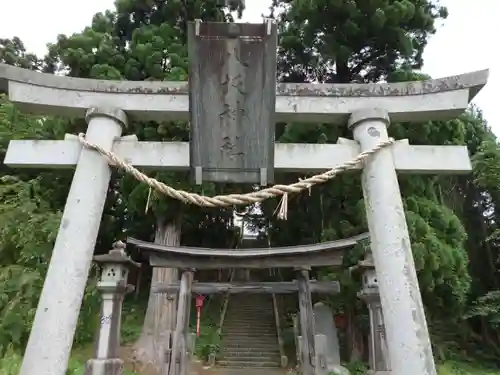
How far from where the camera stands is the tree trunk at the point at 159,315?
10148mm

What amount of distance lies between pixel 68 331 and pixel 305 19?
10.6 m

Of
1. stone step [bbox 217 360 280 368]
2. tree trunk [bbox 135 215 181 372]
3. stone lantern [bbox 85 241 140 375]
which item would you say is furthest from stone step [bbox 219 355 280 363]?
stone lantern [bbox 85 241 140 375]

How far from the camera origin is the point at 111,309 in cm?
695

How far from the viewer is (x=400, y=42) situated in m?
11.1

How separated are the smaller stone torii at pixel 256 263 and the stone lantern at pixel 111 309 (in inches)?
19.9

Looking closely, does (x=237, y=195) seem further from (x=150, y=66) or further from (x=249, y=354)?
(x=249, y=354)

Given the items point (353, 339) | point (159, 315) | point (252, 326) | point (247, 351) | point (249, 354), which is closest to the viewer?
point (159, 315)

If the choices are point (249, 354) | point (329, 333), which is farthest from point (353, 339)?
point (249, 354)

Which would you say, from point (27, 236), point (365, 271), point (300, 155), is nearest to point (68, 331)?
point (300, 155)

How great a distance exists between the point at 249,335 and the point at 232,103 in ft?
36.5

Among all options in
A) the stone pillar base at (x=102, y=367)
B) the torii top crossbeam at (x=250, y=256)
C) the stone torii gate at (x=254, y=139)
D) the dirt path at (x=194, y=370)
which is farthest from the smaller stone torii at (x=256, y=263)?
the stone torii gate at (x=254, y=139)

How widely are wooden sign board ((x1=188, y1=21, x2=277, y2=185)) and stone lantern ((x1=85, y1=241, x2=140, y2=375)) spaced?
4.26 meters

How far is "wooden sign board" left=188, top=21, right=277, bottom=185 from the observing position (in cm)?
320

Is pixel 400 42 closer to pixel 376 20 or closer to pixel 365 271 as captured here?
pixel 376 20
